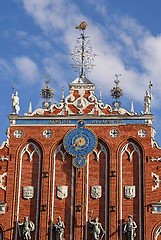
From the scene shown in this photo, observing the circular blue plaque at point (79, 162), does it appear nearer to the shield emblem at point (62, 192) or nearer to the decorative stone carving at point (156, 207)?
the shield emblem at point (62, 192)

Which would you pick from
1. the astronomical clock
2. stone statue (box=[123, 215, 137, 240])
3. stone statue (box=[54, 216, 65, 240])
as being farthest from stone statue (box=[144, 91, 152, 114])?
stone statue (box=[54, 216, 65, 240])

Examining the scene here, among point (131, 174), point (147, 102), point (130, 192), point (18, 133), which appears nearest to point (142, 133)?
point (147, 102)

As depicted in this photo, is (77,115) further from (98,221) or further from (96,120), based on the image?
(98,221)

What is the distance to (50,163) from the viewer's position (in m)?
33.5

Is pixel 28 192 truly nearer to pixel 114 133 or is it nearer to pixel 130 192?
pixel 130 192

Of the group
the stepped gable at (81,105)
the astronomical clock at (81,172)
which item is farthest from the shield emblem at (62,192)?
the stepped gable at (81,105)

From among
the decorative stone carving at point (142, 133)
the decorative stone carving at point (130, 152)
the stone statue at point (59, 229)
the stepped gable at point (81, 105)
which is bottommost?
the stone statue at point (59, 229)

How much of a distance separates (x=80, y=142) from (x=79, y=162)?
3.30 ft

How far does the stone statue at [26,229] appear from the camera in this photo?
31923 mm

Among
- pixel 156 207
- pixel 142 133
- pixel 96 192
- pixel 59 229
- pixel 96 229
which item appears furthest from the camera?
pixel 142 133

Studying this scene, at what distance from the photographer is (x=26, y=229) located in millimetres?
32031

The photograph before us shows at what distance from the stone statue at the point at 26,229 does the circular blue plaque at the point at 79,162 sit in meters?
3.41

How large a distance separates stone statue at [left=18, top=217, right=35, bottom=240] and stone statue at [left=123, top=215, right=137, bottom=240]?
4188mm

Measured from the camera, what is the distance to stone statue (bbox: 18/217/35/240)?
31.9 metres
